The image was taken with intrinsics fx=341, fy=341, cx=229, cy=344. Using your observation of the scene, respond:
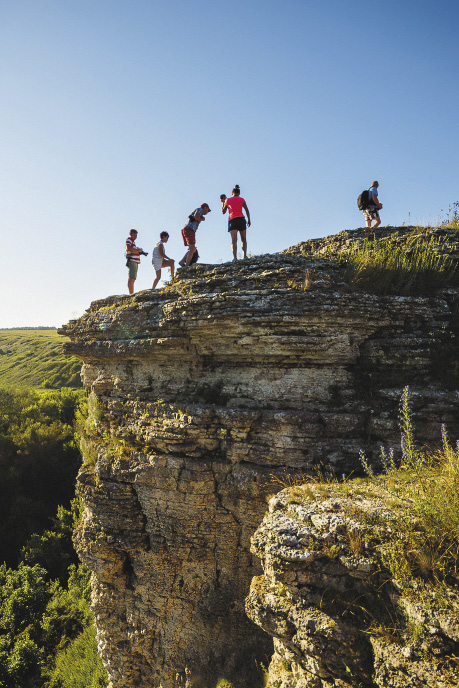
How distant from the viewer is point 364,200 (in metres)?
11.1

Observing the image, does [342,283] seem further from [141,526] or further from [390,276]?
[141,526]

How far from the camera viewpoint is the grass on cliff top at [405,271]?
7.41 metres

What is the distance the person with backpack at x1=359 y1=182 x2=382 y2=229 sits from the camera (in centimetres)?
1095

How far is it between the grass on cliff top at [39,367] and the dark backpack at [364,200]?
36.9 metres

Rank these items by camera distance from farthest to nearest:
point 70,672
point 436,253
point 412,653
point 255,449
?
1. point 70,672
2. point 436,253
3. point 255,449
4. point 412,653

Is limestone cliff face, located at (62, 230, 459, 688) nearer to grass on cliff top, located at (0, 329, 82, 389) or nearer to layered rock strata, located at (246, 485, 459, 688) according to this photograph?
layered rock strata, located at (246, 485, 459, 688)

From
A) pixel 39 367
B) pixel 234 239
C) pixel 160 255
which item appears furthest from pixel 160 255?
pixel 39 367

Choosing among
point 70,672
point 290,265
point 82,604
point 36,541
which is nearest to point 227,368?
point 290,265

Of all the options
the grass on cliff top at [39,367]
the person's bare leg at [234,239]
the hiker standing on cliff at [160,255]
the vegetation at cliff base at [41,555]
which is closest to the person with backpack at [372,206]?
the person's bare leg at [234,239]

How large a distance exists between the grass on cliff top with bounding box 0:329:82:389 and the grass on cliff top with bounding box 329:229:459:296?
38546 mm

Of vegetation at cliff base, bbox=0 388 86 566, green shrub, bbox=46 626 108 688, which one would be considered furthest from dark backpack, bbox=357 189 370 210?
vegetation at cliff base, bbox=0 388 86 566

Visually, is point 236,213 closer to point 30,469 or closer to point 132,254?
point 132,254

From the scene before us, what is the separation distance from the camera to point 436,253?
766cm

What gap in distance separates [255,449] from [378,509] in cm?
307
